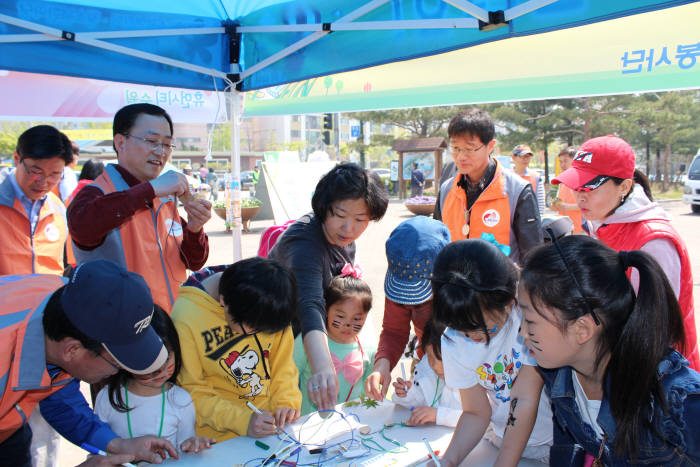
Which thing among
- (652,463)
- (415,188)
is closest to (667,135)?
(415,188)

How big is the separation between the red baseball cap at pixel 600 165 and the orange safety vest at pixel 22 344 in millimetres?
1683

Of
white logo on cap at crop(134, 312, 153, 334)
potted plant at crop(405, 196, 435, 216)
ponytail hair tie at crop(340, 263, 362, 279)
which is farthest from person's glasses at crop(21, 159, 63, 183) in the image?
potted plant at crop(405, 196, 435, 216)

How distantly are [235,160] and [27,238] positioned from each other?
1.70 meters

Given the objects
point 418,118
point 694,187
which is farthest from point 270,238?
point 418,118

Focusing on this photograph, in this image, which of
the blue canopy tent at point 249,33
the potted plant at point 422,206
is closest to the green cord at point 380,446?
the blue canopy tent at point 249,33

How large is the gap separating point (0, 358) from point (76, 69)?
7.09 feet

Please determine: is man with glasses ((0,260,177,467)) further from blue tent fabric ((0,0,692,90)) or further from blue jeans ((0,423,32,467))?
blue tent fabric ((0,0,692,90))

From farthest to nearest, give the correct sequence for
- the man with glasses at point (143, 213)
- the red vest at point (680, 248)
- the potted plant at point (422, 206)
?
the potted plant at point (422, 206) < the man with glasses at point (143, 213) < the red vest at point (680, 248)

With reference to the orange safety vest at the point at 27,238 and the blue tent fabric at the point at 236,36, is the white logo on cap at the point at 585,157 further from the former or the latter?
the orange safety vest at the point at 27,238

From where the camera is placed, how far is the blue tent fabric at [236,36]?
2.21 m

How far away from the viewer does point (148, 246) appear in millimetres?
2055

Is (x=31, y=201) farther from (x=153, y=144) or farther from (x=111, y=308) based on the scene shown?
(x=111, y=308)

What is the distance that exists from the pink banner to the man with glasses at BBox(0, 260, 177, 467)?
2322 mm

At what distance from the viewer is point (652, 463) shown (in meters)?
1.03
